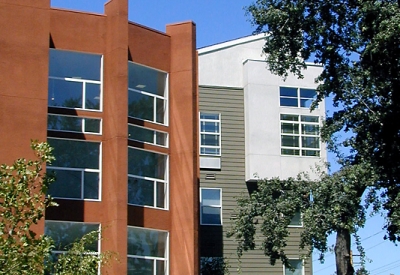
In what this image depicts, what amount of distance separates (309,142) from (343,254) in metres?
11.3

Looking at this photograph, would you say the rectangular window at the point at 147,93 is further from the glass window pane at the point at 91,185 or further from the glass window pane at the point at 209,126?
the glass window pane at the point at 209,126

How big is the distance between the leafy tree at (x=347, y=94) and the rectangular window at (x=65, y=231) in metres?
5.97

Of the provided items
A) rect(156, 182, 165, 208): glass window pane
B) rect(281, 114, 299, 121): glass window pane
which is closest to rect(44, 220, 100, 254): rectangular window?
rect(156, 182, 165, 208): glass window pane

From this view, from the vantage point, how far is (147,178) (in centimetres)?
2550

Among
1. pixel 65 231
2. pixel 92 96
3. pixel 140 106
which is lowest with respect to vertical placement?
pixel 65 231

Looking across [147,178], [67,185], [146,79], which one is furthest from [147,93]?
[67,185]

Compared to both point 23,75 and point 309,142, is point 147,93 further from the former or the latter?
point 309,142

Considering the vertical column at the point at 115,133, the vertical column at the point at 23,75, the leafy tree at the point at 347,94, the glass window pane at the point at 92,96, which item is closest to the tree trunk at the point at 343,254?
the leafy tree at the point at 347,94

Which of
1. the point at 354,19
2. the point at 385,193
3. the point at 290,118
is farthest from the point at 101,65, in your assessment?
the point at 290,118

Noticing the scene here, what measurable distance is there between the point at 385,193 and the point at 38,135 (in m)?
10.2

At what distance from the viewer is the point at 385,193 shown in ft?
76.9

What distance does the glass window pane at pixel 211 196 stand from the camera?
33.3 meters

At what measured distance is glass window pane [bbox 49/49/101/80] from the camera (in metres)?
24.4

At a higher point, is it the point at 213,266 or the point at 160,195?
the point at 160,195
